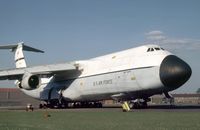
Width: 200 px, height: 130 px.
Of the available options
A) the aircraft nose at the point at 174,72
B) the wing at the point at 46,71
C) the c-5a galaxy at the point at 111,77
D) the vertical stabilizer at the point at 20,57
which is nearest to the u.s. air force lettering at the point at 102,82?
the c-5a galaxy at the point at 111,77

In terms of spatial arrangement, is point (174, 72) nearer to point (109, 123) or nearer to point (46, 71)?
point (109, 123)

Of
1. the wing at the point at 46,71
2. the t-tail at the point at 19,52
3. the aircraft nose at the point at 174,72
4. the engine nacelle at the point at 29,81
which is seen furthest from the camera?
the t-tail at the point at 19,52

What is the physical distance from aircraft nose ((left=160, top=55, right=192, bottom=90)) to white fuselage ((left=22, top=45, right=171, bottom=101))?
14.3 inches

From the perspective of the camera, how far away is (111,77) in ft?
87.9

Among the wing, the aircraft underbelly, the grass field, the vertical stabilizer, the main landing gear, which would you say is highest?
the vertical stabilizer

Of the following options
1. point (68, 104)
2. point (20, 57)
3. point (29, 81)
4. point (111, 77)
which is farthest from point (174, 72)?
point (20, 57)

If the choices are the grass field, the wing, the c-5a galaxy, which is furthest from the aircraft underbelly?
the grass field

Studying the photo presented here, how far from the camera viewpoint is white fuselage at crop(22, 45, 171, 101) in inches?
945

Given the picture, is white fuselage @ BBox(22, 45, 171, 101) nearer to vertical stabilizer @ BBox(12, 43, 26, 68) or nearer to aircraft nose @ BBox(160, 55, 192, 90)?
aircraft nose @ BBox(160, 55, 192, 90)

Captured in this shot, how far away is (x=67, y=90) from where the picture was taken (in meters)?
31.8

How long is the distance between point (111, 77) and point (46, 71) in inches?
276

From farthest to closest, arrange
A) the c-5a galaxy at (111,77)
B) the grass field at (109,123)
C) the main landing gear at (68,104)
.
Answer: the main landing gear at (68,104) < the c-5a galaxy at (111,77) < the grass field at (109,123)

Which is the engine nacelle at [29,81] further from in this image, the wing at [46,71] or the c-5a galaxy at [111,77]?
the wing at [46,71]

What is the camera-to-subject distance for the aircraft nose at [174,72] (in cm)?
2281
